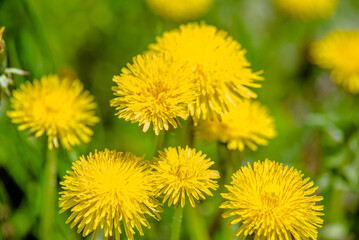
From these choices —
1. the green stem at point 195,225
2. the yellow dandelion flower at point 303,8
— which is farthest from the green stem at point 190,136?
the yellow dandelion flower at point 303,8

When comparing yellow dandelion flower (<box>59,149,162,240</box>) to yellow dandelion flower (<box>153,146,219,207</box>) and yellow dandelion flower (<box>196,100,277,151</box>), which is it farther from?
yellow dandelion flower (<box>196,100,277,151</box>)

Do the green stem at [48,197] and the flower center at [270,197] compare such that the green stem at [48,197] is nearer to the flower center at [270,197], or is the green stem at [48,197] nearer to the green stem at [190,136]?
the green stem at [190,136]

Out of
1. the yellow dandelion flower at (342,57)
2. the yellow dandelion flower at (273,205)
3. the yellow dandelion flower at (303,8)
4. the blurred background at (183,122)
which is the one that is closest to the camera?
the yellow dandelion flower at (273,205)

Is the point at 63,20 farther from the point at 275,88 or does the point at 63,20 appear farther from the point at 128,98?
the point at 128,98

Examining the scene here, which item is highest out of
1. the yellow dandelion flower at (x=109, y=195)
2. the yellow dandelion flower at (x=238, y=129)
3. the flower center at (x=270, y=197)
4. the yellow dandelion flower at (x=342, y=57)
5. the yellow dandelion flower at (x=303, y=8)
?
the yellow dandelion flower at (x=303, y=8)

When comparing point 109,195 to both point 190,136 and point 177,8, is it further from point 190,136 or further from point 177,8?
point 177,8

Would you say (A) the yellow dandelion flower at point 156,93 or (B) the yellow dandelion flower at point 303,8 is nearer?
(A) the yellow dandelion flower at point 156,93

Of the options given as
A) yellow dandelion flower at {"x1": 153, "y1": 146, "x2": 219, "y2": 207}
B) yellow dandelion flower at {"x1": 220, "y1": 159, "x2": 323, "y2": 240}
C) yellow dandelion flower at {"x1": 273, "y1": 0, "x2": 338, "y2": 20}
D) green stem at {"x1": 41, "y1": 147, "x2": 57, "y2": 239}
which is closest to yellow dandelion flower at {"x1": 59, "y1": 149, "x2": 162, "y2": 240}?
yellow dandelion flower at {"x1": 153, "y1": 146, "x2": 219, "y2": 207}
